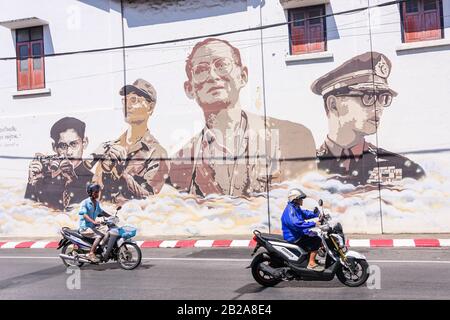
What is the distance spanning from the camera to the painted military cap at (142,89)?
1794 centimetres

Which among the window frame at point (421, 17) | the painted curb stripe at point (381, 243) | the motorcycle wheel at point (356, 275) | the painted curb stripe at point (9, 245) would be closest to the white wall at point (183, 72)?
the window frame at point (421, 17)

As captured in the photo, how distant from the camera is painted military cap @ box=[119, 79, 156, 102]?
1794 centimetres

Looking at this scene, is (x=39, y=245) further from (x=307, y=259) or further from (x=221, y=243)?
(x=307, y=259)

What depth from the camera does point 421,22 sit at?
15570 millimetres

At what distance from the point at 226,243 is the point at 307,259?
6.51m

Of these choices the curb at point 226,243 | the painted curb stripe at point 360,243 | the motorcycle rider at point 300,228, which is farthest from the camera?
the painted curb stripe at point 360,243

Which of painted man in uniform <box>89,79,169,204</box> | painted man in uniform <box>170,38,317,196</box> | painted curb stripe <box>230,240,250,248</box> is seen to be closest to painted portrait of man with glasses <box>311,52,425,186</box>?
painted man in uniform <box>170,38,317,196</box>

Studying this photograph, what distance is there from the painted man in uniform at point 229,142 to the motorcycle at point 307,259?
24.4 feet

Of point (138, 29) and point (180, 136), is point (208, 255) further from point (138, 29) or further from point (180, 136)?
point (138, 29)

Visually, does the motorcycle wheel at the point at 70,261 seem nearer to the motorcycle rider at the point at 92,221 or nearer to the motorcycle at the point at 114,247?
the motorcycle at the point at 114,247

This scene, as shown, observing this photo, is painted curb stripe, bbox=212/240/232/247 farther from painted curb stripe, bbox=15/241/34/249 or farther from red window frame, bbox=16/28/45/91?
red window frame, bbox=16/28/45/91

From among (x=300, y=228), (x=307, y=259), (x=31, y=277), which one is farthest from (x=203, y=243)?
(x=300, y=228)

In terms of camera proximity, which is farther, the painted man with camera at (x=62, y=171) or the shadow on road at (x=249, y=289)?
the painted man with camera at (x=62, y=171)
